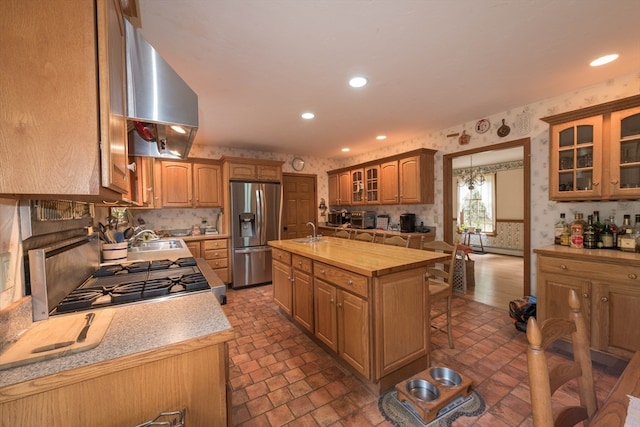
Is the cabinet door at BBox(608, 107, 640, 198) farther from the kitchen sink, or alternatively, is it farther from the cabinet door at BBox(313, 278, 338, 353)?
the kitchen sink

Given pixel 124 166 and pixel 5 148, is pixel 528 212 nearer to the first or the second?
pixel 124 166

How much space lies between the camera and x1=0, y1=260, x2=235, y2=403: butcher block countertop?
0.68 metres

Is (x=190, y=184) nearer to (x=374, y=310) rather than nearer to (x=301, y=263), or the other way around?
(x=301, y=263)

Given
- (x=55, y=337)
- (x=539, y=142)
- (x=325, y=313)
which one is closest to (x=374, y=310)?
(x=325, y=313)

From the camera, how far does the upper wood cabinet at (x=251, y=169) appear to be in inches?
167

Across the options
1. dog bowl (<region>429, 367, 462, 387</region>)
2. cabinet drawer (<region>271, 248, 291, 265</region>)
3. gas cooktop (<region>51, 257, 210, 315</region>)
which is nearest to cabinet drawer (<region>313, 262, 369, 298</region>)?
cabinet drawer (<region>271, 248, 291, 265</region>)

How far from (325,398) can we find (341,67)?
2477 mm

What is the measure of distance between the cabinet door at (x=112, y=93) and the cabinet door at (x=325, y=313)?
1571 millimetres

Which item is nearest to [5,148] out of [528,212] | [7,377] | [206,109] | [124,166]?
[124,166]

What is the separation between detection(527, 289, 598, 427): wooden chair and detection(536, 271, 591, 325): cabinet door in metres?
1.69

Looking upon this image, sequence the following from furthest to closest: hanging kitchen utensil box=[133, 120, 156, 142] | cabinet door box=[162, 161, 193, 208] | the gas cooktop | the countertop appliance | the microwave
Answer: the microwave
the countertop appliance
cabinet door box=[162, 161, 193, 208]
hanging kitchen utensil box=[133, 120, 156, 142]
the gas cooktop

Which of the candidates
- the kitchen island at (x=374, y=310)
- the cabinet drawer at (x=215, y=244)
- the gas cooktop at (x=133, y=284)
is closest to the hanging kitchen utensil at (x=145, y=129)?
the gas cooktop at (x=133, y=284)

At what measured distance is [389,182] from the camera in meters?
4.44

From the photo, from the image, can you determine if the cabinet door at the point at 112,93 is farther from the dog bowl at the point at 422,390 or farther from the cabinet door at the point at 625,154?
the cabinet door at the point at 625,154
